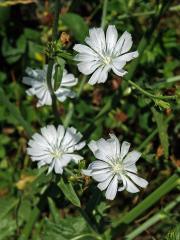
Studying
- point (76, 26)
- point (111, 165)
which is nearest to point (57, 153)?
point (111, 165)

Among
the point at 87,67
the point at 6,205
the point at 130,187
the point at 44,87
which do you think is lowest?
the point at 6,205

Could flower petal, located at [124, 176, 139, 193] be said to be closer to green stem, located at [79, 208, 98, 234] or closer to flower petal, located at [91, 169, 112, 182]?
flower petal, located at [91, 169, 112, 182]

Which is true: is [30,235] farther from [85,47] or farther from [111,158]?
[85,47]

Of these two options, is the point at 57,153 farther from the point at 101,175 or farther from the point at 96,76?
the point at 96,76

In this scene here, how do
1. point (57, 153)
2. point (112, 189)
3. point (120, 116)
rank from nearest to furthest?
point (112, 189) < point (57, 153) < point (120, 116)

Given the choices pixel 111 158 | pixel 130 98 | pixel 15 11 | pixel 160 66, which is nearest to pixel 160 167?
pixel 130 98

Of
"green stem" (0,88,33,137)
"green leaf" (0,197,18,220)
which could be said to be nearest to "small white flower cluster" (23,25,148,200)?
"green stem" (0,88,33,137)
